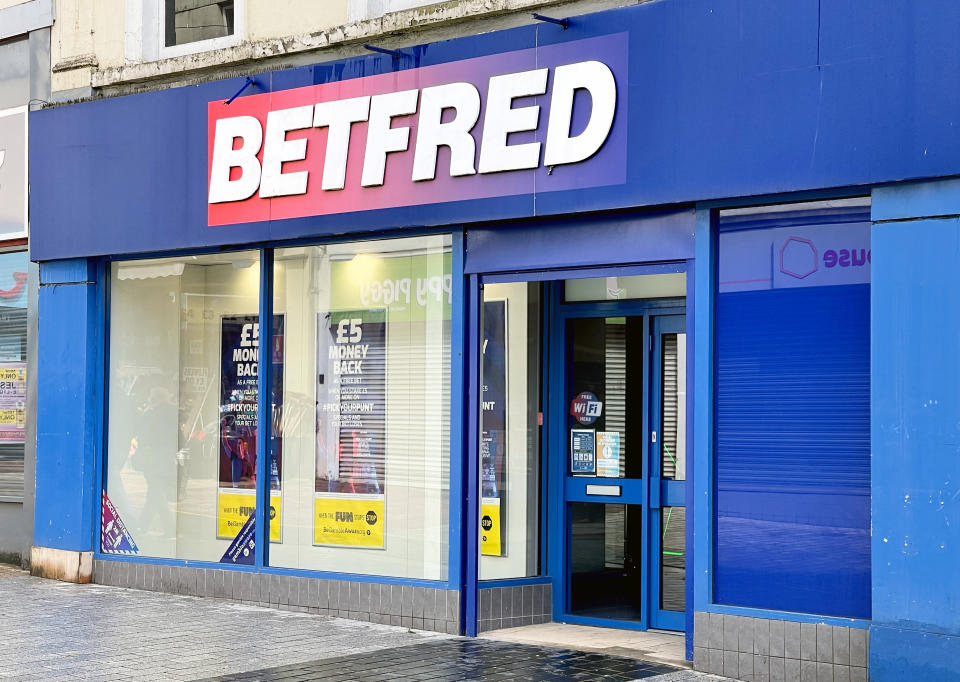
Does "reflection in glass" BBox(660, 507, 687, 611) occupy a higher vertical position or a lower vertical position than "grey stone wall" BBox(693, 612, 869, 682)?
higher

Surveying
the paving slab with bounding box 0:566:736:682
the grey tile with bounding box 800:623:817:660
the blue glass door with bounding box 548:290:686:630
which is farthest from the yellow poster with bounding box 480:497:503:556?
the grey tile with bounding box 800:623:817:660

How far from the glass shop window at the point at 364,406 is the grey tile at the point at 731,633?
90.2 inches

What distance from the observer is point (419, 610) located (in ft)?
29.5

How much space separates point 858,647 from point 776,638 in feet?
1.62

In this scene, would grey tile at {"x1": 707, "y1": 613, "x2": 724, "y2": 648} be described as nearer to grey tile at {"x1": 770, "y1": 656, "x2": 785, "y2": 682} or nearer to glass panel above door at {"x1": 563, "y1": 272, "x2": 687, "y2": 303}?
grey tile at {"x1": 770, "y1": 656, "x2": 785, "y2": 682}

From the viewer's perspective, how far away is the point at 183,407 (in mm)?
11000

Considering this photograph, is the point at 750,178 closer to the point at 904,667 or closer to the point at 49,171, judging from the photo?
the point at 904,667

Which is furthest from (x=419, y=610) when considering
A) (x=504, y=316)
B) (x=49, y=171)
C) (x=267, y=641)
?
(x=49, y=171)

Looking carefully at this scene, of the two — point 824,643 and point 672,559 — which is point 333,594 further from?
point 824,643

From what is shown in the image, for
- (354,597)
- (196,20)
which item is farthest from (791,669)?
(196,20)

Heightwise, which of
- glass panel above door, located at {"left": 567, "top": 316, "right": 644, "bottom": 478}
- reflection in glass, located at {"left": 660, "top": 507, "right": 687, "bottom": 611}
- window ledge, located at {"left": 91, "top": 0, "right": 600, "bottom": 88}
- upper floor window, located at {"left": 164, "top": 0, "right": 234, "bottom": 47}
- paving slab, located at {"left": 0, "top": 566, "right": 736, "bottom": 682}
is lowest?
paving slab, located at {"left": 0, "top": 566, "right": 736, "bottom": 682}

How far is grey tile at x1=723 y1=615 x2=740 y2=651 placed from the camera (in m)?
7.41

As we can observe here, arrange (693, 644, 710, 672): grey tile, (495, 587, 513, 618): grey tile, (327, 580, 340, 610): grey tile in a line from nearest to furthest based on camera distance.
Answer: (693, 644, 710, 672): grey tile < (495, 587, 513, 618): grey tile < (327, 580, 340, 610): grey tile

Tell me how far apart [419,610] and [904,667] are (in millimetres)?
3562
